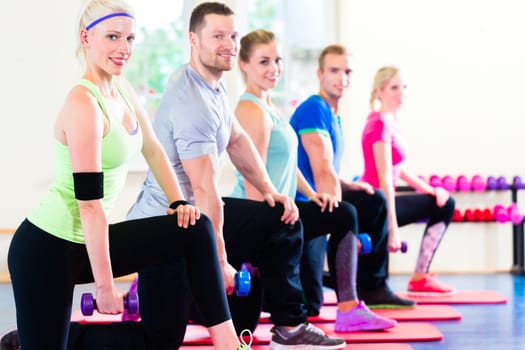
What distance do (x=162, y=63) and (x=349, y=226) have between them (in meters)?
2.83

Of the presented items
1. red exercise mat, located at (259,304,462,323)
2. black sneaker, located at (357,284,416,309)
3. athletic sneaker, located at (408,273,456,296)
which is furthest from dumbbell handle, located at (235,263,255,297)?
athletic sneaker, located at (408,273,456,296)

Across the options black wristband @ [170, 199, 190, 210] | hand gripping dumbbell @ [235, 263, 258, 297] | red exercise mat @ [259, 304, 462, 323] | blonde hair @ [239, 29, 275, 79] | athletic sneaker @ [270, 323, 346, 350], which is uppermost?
blonde hair @ [239, 29, 275, 79]

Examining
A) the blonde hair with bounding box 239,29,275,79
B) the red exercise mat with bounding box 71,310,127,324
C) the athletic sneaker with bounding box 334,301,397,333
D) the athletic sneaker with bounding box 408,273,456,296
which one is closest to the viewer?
the blonde hair with bounding box 239,29,275,79

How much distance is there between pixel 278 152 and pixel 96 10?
1273 mm

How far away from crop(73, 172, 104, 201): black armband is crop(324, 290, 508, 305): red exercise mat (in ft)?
8.50

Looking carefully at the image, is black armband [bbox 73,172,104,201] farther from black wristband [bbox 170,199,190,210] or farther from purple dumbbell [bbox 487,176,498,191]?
purple dumbbell [bbox 487,176,498,191]

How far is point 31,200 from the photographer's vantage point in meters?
5.84

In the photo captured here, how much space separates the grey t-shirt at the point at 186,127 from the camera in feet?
9.16

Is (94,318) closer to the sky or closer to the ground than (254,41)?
closer to the ground

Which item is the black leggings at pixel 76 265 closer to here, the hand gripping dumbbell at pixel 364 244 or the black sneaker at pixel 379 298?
the hand gripping dumbbell at pixel 364 244

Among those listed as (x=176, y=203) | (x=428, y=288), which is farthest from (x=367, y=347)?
(x=428, y=288)

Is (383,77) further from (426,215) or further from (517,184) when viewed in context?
(517,184)

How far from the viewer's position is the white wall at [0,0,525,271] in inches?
229

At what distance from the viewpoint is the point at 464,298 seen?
4766 mm
